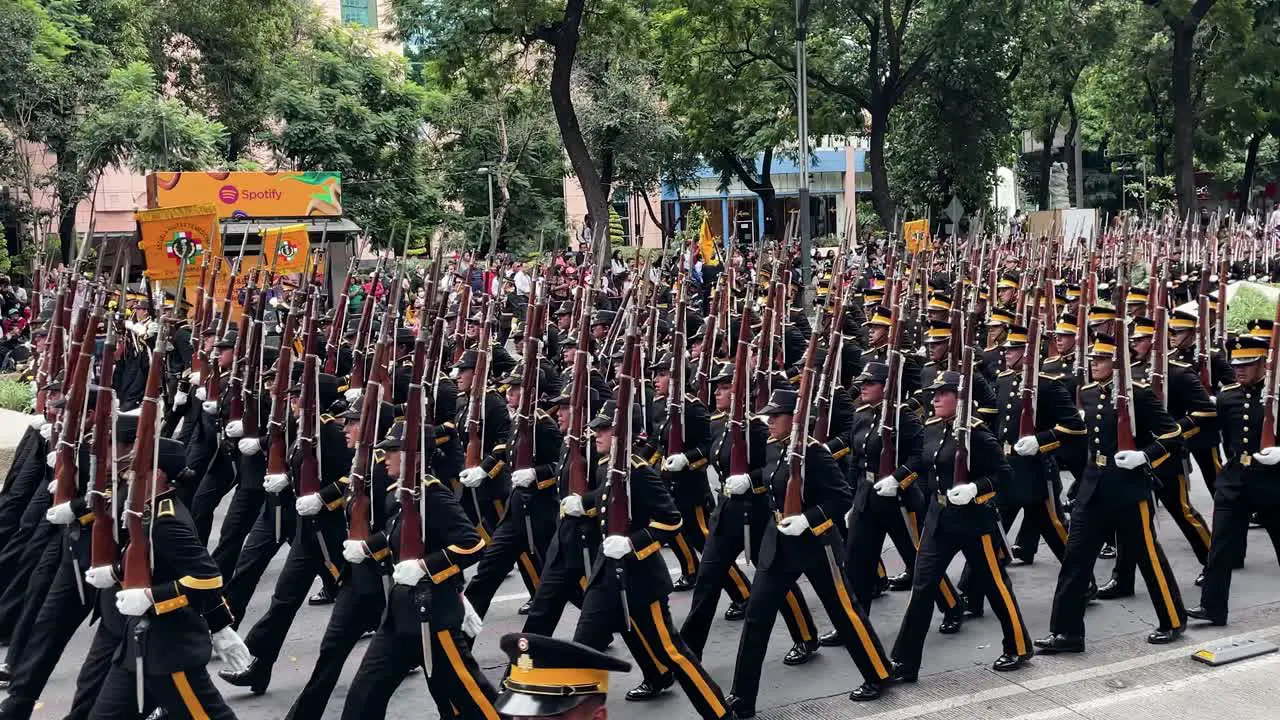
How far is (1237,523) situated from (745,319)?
3.84 m

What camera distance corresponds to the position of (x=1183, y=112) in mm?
27484

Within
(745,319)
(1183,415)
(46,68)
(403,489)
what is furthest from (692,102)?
(403,489)

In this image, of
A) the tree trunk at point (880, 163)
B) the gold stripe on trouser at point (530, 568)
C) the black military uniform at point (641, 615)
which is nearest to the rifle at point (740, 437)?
the black military uniform at point (641, 615)

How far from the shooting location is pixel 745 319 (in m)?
10.1

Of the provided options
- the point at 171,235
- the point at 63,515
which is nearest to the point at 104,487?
the point at 63,515

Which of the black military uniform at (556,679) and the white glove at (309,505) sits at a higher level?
the black military uniform at (556,679)

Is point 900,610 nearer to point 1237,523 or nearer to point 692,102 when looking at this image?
point 1237,523

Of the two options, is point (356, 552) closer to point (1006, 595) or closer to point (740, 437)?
point (740, 437)

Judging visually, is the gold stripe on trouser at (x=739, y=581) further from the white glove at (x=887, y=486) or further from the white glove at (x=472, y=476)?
the white glove at (x=472, y=476)

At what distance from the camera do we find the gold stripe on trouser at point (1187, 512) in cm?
844

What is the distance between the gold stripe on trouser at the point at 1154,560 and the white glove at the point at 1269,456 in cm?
79

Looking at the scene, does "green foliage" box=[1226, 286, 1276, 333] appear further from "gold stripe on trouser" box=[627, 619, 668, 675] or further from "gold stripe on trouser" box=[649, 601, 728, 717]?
"gold stripe on trouser" box=[649, 601, 728, 717]

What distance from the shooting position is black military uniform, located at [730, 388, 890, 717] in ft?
21.1

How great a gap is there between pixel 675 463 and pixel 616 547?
219 cm
